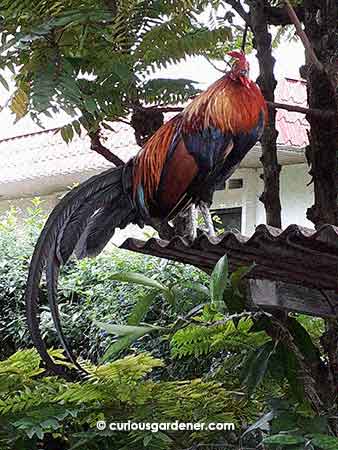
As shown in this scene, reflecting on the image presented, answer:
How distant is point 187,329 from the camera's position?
1.09m

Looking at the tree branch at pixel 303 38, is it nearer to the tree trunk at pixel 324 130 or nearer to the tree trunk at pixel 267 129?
the tree trunk at pixel 324 130

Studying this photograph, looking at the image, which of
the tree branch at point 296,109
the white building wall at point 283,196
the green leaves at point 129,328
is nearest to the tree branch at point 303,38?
the tree branch at point 296,109

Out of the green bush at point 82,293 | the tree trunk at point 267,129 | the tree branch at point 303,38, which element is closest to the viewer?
the tree branch at point 303,38

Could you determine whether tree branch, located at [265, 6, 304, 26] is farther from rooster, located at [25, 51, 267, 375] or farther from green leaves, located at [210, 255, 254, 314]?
green leaves, located at [210, 255, 254, 314]

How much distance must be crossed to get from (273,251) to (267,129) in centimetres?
55

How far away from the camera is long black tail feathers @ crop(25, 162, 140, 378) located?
1028mm

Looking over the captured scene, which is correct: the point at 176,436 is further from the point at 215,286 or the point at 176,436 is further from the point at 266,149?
the point at 266,149

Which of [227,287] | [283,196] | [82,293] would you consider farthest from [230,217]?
[227,287]

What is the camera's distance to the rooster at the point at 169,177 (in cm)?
109

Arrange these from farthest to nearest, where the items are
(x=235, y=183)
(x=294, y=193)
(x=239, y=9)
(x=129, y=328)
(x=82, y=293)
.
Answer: (x=235, y=183), (x=294, y=193), (x=82, y=293), (x=239, y=9), (x=129, y=328)

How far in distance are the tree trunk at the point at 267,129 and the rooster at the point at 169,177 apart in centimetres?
15

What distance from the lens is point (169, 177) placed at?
1116 mm

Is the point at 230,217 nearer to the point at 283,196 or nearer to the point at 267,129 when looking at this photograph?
the point at 283,196

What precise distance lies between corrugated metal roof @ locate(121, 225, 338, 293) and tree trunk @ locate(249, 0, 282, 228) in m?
0.30
